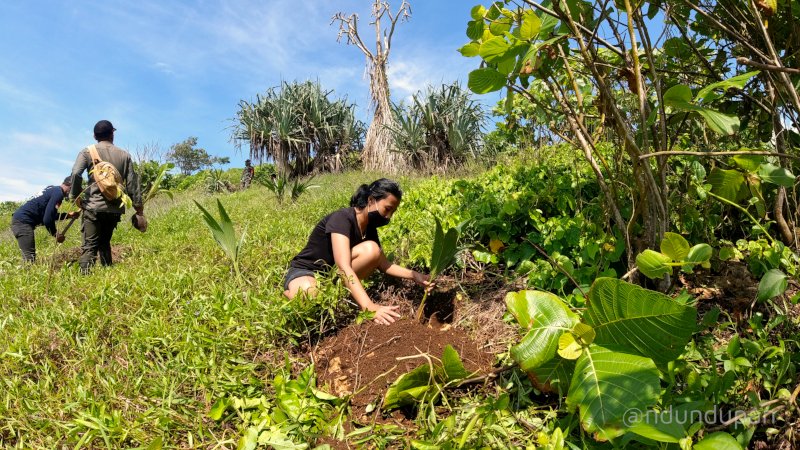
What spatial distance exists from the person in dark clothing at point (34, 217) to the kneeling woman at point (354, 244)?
4.31 m

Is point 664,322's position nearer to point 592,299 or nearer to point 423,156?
point 592,299

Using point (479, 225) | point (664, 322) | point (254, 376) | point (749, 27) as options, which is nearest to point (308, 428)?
point (254, 376)

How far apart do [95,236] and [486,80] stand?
4.69 m

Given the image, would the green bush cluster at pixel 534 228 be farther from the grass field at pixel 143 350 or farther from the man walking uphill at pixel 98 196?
the man walking uphill at pixel 98 196

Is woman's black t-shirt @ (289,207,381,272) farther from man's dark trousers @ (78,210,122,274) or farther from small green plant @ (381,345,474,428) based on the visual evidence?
man's dark trousers @ (78,210,122,274)

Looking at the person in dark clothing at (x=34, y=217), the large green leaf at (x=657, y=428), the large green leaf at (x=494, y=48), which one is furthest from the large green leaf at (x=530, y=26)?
the person in dark clothing at (x=34, y=217)

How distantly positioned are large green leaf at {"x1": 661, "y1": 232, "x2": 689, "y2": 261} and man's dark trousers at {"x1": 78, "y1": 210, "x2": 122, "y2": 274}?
488 cm

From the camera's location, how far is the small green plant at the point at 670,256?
4.29 ft

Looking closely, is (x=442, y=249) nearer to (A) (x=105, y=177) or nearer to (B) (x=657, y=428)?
(B) (x=657, y=428)

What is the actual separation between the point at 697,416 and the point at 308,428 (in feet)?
4.46

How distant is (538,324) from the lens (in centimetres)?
140

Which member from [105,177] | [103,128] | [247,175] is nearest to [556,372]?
[105,177]

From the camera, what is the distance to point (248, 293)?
288 centimetres

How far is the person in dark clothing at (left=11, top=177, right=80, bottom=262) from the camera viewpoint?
5.64 m
